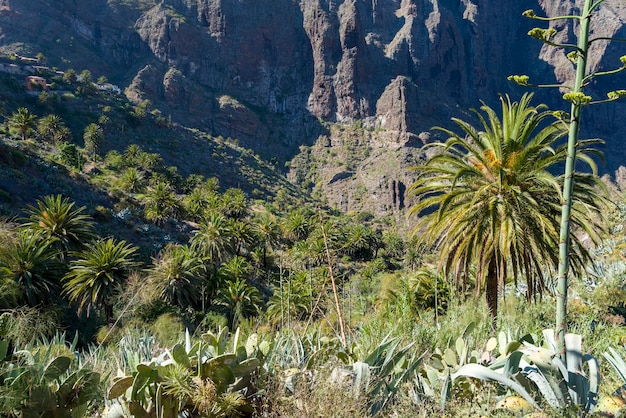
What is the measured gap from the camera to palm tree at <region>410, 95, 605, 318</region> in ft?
19.8

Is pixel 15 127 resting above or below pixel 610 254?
above

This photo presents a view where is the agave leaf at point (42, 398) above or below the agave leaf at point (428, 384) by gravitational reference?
above

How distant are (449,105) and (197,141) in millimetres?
82638

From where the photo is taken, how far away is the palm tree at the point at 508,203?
6039 mm

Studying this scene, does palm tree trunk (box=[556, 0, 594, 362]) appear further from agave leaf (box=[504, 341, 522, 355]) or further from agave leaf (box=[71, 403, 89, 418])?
agave leaf (box=[71, 403, 89, 418])

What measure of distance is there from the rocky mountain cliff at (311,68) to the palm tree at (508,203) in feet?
289

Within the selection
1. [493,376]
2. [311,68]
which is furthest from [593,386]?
[311,68]

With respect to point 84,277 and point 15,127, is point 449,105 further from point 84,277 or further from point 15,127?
point 84,277

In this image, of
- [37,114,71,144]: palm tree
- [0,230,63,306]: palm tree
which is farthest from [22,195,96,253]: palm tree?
[37,114,71,144]: palm tree

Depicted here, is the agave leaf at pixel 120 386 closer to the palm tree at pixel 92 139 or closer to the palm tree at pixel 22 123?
the palm tree at pixel 22 123

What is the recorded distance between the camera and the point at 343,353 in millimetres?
3869

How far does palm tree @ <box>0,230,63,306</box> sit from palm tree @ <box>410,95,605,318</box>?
63.7ft

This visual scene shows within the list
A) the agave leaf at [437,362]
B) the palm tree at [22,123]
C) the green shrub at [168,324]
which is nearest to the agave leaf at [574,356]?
the agave leaf at [437,362]

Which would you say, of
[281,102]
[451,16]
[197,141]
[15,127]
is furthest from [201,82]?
[451,16]
